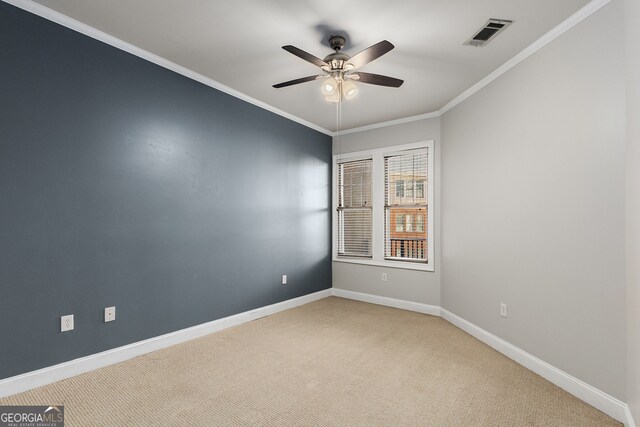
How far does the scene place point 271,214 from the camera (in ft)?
14.5

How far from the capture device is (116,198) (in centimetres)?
282

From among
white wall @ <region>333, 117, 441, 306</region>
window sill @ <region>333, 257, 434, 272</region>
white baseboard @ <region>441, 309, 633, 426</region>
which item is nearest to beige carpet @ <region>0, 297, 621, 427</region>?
white baseboard @ <region>441, 309, 633, 426</region>

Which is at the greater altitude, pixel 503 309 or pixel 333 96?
pixel 333 96

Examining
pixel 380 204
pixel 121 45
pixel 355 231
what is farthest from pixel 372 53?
pixel 355 231

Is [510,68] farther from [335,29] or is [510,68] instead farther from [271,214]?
[271,214]

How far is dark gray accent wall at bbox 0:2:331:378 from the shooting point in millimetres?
2322

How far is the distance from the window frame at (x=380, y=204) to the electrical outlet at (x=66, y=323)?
3716 millimetres

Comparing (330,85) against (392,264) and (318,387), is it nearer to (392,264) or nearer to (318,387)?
(318,387)

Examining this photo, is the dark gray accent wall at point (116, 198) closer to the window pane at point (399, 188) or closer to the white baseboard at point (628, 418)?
the window pane at point (399, 188)

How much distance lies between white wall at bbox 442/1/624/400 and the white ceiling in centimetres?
34

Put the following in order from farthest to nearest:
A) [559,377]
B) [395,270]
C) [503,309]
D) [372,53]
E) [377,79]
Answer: [395,270] → [503,309] → [377,79] → [559,377] → [372,53]

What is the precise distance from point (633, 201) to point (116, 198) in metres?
3.73

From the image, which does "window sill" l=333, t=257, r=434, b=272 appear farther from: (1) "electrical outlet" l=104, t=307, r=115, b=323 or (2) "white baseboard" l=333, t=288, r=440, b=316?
(1) "electrical outlet" l=104, t=307, r=115, b=323

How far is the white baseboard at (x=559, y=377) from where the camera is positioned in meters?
2.08
